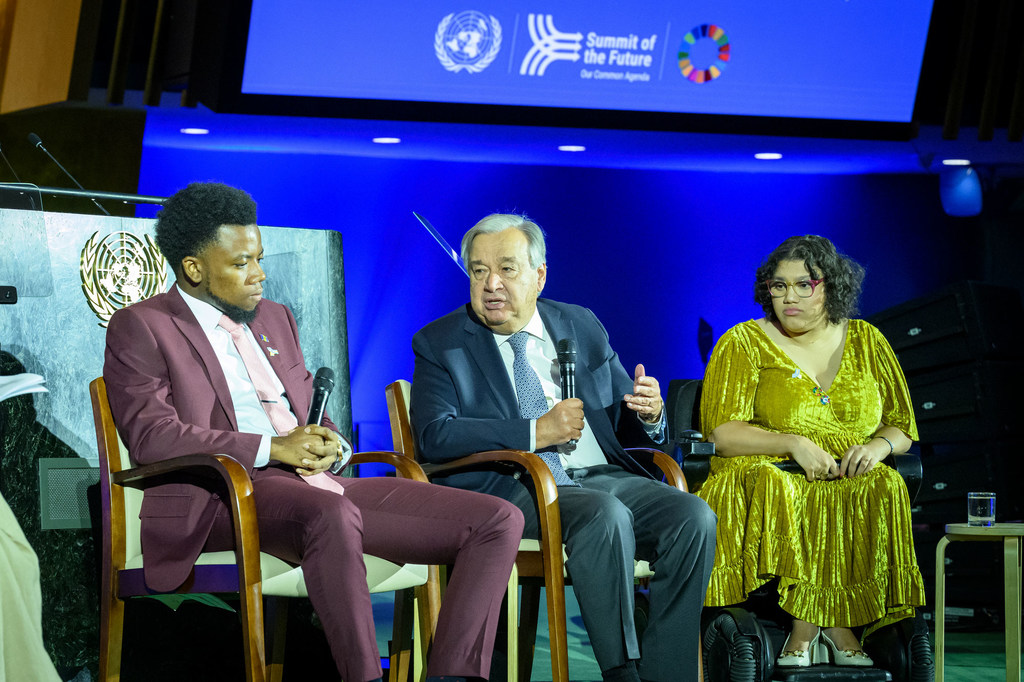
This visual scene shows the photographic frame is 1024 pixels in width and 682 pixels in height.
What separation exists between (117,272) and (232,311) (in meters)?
0.63

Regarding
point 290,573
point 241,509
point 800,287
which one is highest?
point 800,287

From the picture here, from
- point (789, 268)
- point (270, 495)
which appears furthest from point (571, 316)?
point (270, 495)

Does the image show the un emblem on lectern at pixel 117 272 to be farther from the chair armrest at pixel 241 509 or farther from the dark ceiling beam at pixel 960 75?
the dark ceiling beam at pixel 960 75

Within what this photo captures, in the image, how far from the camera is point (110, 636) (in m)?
2.37

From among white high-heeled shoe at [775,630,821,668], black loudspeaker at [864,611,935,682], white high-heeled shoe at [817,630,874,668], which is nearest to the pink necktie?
white high-heeled shoe at [775,630,821,668]

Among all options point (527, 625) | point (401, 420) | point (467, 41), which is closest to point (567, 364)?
point (401, 420)

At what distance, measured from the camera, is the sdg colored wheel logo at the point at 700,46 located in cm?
544

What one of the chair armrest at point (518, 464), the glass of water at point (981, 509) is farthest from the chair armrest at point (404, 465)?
the glass of water at point (981, 509)

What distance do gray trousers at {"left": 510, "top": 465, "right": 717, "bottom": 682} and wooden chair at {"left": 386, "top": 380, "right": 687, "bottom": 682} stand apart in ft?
0.15

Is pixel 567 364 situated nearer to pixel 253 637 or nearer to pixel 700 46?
pixel 253 637

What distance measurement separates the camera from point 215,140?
6.21m

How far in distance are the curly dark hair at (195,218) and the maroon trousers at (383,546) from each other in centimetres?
56

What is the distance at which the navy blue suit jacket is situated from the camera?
9.14ft

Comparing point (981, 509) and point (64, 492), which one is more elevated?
point (981, 509)
